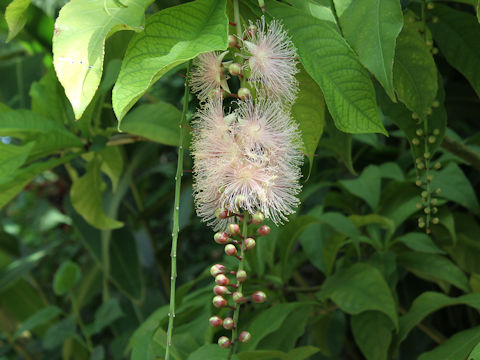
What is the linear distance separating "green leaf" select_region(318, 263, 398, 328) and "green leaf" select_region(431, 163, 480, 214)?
17 centimetres

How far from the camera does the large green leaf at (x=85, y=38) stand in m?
0.40

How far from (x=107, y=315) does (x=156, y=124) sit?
21.7 inches

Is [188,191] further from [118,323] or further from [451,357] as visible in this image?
[451,357]

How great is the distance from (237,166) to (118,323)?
0.99 meters

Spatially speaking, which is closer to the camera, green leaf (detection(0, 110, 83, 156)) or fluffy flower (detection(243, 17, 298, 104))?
fluffy flower (detection(243, 17, 298, 104))

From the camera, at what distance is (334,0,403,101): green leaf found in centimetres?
45

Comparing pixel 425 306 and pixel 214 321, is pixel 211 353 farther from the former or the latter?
pixel 425 306

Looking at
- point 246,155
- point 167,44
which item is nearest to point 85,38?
point 167,44

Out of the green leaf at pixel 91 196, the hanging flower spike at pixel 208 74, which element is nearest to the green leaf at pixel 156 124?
the green leaf at pixel 91 196

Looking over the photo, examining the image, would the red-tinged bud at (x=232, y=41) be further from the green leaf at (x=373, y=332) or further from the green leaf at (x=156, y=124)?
the green leaf at (x=373, y=332)

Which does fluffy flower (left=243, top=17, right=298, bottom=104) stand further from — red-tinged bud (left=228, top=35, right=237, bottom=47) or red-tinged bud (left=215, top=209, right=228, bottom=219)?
red-tinged bud (left=215, top=209, right=228, bottom=219)

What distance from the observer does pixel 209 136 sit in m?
0.50

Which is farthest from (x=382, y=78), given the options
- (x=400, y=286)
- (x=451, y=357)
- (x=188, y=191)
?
(x=188, y=191)

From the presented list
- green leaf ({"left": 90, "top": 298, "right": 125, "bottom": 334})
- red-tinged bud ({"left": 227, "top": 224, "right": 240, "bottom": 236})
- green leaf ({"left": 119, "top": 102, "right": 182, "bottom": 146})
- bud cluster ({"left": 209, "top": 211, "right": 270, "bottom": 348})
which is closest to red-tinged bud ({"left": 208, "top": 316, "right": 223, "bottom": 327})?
bud cluster ({"left": 209, "top": 211, "right": 270, "bottom": 348})
